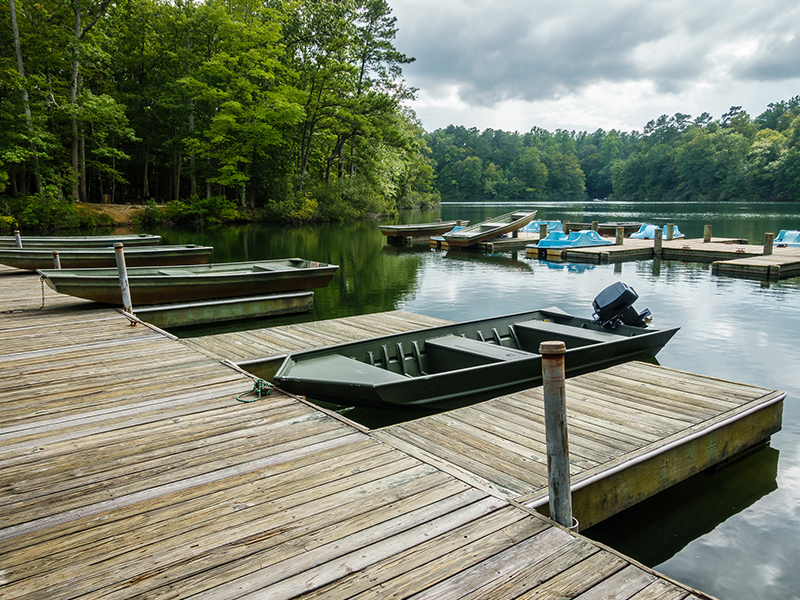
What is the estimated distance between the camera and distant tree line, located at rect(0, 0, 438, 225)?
2831cm

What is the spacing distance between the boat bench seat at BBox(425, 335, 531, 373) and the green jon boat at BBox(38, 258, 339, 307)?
231 inches

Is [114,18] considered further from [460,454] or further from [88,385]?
[460,454]

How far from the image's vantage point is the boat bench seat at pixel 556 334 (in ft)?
22.1

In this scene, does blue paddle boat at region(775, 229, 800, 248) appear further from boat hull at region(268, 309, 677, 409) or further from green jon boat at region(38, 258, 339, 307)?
green jon boat at region(38, 258, 339, 307)

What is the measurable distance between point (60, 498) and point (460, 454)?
2411 mm

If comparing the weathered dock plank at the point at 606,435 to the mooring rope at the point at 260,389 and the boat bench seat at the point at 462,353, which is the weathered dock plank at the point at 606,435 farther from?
the mooring rope at the point at 260,389

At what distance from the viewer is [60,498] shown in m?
2.99

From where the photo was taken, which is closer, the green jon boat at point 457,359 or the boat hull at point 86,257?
the green jon boat at point 457,359

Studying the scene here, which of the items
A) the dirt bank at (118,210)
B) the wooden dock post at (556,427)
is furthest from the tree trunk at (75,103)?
the wooden dock post at (556,427)

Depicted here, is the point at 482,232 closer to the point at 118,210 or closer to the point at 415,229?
the point at 415,229

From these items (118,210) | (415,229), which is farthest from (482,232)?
(118,210)

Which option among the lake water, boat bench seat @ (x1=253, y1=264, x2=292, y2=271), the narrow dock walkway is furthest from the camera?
the narrow dock walkway

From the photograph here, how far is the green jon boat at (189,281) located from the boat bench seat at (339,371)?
5387 mm

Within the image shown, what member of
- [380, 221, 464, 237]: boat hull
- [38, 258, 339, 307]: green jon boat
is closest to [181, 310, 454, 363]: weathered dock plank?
[38, 258, 339, 307]: green jon boat
